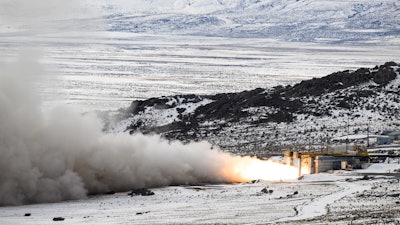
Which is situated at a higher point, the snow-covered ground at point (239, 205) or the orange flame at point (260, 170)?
the snow-covered ground at point (239, 205)

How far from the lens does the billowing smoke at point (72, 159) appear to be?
6712 cm

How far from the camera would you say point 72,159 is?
2820 inches

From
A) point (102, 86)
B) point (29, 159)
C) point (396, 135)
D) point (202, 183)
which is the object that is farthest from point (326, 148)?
point (102, 86)

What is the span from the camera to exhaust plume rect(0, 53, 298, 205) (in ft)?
220

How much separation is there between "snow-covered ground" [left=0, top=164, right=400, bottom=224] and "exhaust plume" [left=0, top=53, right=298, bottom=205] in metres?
2.17

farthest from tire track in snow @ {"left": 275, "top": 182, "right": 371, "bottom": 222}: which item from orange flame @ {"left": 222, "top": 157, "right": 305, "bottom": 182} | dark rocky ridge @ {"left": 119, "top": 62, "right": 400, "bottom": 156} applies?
dark rocky ridge @ {"left": 119, "top": 62, "right": 400, "bottom": 156}

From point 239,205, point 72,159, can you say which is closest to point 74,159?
point 72,159

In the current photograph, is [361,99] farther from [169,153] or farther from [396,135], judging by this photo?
[169,153]

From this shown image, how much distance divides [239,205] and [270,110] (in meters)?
60.7

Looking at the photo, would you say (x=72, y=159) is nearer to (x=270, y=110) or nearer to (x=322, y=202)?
(x=322, y=202)

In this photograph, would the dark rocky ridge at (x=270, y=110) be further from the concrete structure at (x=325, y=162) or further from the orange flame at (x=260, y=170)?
the concrete structure at (x=325, y=162)

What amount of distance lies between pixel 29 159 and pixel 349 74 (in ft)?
218

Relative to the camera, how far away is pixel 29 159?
68312mm

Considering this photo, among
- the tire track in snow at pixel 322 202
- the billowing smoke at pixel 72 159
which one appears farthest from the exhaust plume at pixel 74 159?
the tire track in snow at pixel 322 202
